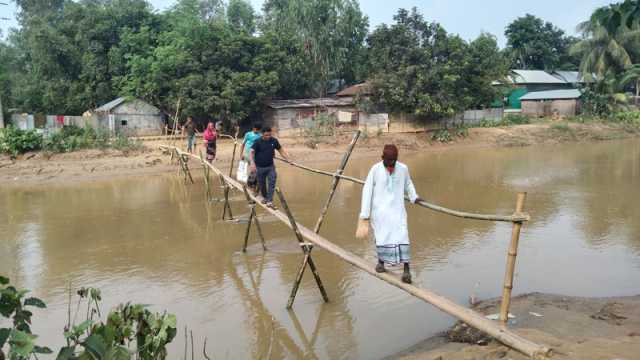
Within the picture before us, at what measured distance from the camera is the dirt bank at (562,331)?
14.4 feet

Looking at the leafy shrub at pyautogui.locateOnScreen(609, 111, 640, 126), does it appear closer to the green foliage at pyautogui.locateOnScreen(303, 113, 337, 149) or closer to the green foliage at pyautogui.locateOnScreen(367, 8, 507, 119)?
the green foliage at pyautogui.locateOnScreen(367, 8, 507, 119)

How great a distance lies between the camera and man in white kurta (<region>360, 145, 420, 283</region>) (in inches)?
201

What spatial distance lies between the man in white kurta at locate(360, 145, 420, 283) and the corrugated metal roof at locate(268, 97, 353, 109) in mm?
21310

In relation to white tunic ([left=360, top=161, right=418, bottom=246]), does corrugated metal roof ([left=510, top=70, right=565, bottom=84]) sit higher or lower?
higher

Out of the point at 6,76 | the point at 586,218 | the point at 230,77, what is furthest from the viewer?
the point at 6,76

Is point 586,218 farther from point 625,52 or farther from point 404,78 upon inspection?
point 625,52

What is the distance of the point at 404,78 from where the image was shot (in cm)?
2608

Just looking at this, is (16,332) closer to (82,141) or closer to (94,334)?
(94,334)

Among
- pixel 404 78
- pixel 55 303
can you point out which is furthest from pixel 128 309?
pixel 404 78

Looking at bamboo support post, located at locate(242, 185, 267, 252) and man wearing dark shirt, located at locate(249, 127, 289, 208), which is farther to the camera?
bamboo support post, located at locate(242, 185, 267, 252)

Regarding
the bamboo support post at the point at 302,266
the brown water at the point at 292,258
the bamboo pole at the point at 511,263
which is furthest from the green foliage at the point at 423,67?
the bamboo pole at the point at 511,263

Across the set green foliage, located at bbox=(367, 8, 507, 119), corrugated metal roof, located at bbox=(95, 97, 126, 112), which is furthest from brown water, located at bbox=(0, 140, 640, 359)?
green foliage, located at bbox=(367, 8, 507, 119)

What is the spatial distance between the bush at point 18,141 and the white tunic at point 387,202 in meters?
18.3

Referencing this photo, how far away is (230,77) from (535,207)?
50.1 feet
